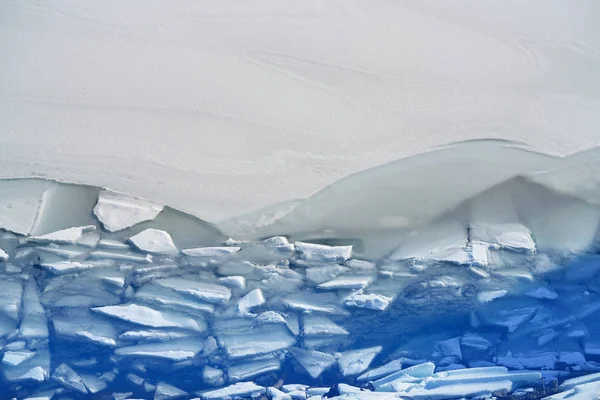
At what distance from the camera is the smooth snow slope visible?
6.21 ft

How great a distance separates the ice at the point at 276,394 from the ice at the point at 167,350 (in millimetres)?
219

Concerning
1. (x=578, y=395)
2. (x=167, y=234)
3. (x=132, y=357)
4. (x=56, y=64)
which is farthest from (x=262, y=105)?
(x=578, y=395)

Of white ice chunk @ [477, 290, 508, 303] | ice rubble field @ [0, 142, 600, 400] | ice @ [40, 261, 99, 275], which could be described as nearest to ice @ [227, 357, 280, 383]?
ice rubble field @ [0, 142, 600, 400]

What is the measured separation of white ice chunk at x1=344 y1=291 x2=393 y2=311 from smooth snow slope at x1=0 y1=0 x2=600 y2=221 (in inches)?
13.5

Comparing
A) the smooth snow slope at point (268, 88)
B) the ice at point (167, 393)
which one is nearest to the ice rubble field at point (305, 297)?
the ice at point (167, 393)

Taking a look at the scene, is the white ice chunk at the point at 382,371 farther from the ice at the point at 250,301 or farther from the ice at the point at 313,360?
the ice at the point at 250,301

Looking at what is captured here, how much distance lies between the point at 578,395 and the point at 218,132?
4.04 feet

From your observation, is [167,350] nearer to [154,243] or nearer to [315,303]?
[154,243]

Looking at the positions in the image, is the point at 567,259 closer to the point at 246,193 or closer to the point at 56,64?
the point at 246,193

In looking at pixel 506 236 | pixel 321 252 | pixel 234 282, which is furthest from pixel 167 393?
pixel 506 236

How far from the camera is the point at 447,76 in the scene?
6.77 ft

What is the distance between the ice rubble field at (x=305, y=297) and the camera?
168 centimetres

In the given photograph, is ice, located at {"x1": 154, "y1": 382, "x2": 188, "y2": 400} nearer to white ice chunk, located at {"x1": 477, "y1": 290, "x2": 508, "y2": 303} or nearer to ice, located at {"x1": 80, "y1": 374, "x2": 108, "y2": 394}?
ice, located at {"x1": 80, "y1": 374, "x2": 108, "y2": 394}

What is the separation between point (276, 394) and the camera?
1.66m
